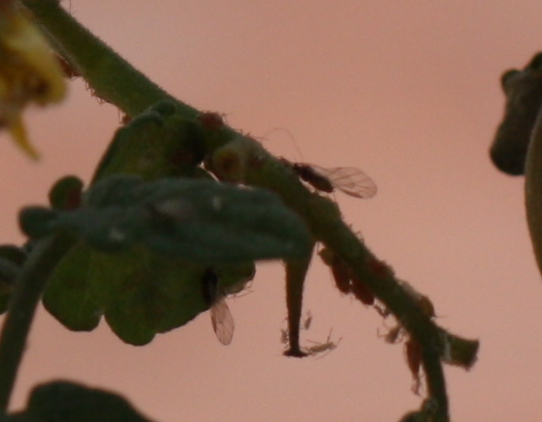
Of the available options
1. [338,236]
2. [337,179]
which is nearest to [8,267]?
[338,236]

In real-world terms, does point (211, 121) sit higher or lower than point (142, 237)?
higher

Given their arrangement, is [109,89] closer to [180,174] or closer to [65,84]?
[180,174]

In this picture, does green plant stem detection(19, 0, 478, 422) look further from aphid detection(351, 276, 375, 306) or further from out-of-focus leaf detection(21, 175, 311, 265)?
out-of-focus leaf detection(21, 175, 311, 265)

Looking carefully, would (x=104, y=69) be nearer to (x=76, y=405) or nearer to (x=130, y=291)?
(x=130, y=291)

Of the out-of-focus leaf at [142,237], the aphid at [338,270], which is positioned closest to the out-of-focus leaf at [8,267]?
the out-of-focus leaf at [142,237]

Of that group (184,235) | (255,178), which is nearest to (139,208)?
(184,235)

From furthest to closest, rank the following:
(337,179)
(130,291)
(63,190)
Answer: (337,179) < (130,291) < (63,190)

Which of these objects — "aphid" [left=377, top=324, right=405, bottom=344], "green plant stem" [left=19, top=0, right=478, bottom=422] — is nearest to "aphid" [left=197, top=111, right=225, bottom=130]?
"green plant stem" [left=19, top=0, right=478, bottom=422]
